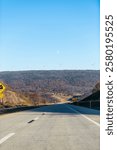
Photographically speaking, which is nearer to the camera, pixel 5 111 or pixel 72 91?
pixel 5 111

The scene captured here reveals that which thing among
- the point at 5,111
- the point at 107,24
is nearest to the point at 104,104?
the point at 107,24

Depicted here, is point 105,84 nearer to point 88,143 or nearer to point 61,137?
point 88,143

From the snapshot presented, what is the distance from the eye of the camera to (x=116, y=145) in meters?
11.3

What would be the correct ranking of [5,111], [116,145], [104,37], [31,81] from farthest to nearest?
[31,81] < [5,111] < [104,37] < [116,145]

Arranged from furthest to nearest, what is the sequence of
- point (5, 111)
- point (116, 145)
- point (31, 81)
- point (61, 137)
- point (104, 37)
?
point (31, 81) → point (5, 111) → point (61, 137) → point (104, 37) → point (116, 145)

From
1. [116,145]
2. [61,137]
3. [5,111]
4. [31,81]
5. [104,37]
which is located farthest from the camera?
[31,81]

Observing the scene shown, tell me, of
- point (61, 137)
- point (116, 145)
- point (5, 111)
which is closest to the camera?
point (116, 145)

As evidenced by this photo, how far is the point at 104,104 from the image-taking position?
1173cm

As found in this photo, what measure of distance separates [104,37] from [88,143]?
126 inches

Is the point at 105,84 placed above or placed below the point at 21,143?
above

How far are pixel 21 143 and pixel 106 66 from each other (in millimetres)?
3610

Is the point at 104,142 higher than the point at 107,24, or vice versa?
the point at 107,24

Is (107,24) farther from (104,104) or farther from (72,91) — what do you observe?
(72,91)

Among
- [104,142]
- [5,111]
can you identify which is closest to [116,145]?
[104,142]
